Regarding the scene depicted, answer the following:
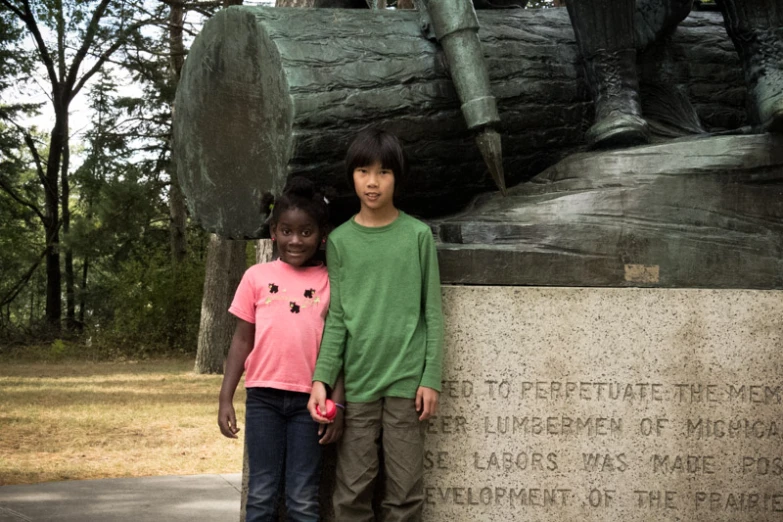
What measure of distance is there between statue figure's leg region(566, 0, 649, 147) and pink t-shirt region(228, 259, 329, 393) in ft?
3.89

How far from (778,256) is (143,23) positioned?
15.3 metres

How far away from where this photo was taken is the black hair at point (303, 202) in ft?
9.39

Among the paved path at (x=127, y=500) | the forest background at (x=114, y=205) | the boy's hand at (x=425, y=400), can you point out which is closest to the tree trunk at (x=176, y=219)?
the forest background at (x=114, y=205)

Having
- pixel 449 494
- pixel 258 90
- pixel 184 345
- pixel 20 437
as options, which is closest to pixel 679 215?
pixel 449 494

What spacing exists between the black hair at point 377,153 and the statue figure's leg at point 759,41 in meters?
1.36

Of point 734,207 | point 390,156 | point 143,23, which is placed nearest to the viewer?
point 390,156

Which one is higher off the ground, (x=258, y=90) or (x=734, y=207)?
(x=258, y=90)

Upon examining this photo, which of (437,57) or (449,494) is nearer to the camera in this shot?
(449,494)

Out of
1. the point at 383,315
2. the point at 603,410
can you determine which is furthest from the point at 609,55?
the point at 383,315

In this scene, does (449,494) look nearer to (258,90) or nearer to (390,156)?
(390,156)

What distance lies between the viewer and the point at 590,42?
343cm

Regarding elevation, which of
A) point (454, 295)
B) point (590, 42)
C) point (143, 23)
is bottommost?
point (454, 295)

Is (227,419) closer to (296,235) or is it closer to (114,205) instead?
(296,235)

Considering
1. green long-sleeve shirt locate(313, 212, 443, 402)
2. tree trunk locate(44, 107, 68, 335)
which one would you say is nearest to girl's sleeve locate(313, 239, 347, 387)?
green long-sleeve shirt locate(313, 212, 443, 402)
